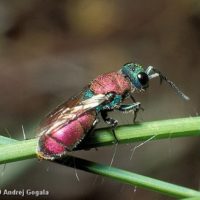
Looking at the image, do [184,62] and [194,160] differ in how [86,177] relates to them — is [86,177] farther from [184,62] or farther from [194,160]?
[184,62]

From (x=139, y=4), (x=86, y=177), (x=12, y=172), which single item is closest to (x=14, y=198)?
(x=86, y=177)

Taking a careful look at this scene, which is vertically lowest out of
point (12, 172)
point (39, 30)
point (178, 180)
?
point (178, 180)

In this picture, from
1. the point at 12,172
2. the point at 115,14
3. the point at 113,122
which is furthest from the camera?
the point at 115,14

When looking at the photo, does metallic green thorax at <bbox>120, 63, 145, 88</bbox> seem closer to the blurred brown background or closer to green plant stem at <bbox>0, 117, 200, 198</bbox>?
green plant stem at <bbox>0, 117, 200, 198</bbox>

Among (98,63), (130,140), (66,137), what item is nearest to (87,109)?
(66,137)

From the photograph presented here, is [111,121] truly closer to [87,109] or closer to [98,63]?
[87,109]

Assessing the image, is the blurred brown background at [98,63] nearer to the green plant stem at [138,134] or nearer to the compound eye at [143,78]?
the compound eye at [143,78]

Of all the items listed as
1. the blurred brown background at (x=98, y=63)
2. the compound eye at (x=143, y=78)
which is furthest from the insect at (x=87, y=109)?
the blurred brown background at (x=98, y=63)
